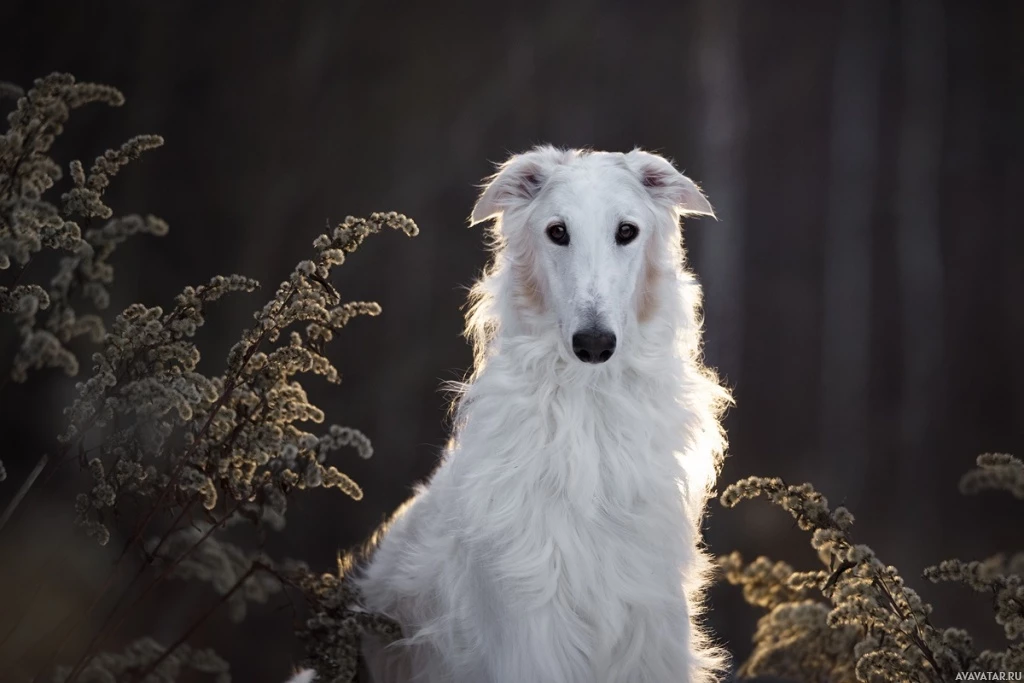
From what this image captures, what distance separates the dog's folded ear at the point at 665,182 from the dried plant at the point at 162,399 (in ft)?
1.74

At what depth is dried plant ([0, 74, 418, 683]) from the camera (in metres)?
1.79

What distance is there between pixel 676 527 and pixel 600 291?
1.67 feet

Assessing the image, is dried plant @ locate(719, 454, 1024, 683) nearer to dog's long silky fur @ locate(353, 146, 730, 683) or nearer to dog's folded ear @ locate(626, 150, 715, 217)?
dog's long silky fur @ locate(353, 146, 730, 683)

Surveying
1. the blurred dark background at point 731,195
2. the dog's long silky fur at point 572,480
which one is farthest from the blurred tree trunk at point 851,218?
the dog's long silky fur at point 572,480

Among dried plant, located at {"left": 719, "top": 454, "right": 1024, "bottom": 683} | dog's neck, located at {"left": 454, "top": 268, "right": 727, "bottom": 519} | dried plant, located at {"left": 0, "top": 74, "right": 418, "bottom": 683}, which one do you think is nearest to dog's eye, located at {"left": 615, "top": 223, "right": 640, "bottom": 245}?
dog's neck, located at {"left": 454, "top": 268, "right": 727, "bottom": 519}

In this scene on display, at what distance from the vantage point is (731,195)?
17.7 ft

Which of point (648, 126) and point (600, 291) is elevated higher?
point (648, 126)

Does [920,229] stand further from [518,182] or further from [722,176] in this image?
[518,182]

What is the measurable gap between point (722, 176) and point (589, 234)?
3734 mm

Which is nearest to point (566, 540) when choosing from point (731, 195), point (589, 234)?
point (589, 234)

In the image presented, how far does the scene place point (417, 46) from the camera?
534cm

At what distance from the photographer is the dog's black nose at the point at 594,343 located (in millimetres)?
1757

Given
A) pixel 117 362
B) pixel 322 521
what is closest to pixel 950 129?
pixel 322 521

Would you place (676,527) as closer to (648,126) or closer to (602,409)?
(602,409)
